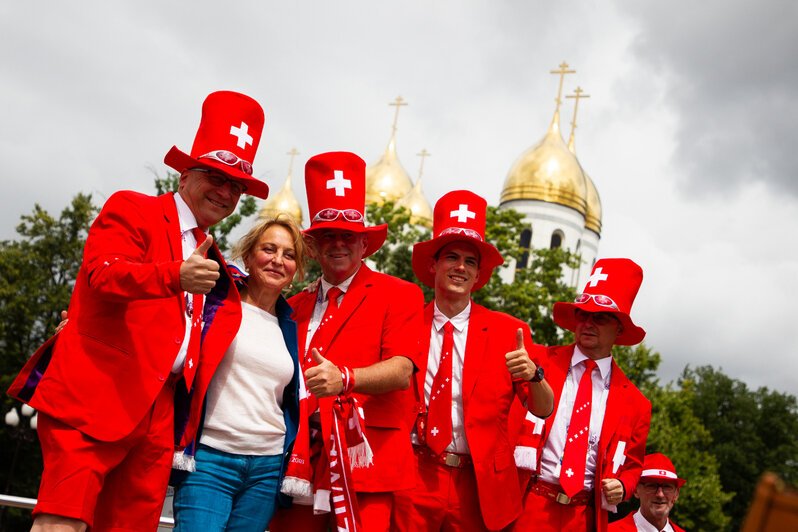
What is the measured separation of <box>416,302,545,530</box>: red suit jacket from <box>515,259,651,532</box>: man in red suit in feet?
0.69

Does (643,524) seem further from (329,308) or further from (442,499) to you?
(329,308)

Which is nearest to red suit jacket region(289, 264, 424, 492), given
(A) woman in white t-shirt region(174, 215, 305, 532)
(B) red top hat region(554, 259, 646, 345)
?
(A) woman in white t-shirt region(174, 215, 305, 532)

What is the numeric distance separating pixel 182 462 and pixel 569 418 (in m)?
2.44

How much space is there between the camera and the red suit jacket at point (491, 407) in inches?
165

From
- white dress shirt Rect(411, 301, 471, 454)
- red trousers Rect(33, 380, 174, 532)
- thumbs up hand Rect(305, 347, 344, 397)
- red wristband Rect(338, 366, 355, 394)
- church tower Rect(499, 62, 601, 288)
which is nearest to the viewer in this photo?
red trousers Rect(33, 380, 174, 532)

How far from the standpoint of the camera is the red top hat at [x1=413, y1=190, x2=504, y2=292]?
470 centimetres

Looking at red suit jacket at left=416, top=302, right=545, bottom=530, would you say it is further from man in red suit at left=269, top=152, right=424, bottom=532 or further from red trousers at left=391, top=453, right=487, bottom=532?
man in red suit at left=269, top=152, right=424, bottom=532

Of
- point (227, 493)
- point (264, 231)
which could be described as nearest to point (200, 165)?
point (264, 231)

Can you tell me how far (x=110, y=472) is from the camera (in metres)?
3.15

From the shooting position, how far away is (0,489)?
28.6 metres

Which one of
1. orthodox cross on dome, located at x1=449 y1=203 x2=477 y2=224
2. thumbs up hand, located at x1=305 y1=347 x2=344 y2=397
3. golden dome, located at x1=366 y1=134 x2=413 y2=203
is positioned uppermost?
golden dome, located at x1=366 y1=134 x2=413 y2=203

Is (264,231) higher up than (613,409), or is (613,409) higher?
A: (264,231)

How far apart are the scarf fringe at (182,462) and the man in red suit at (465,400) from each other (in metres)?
1.23

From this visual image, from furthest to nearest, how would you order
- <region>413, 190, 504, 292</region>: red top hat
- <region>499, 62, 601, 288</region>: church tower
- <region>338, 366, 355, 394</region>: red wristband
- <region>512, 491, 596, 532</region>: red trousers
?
1. <region>499, 62, 601, 288</region>: church tower
2. <region>413, 190, 504, 292</region>: red top hat
3. <region>512, 491, 596, 532</region>: red trousers
4. <region>338, 366, 355, 394</region>: red wristband
